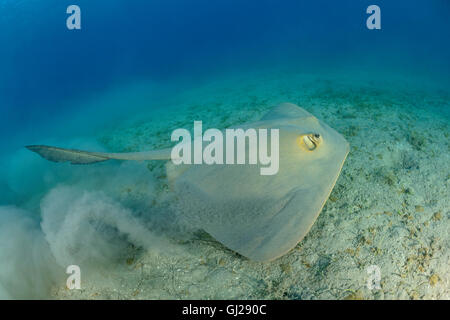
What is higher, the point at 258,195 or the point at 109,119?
the point at 109,119

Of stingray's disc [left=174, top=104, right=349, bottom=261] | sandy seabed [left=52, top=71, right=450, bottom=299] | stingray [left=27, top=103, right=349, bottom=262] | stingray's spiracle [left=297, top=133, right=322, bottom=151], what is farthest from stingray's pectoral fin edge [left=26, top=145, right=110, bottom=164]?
stingray's spiracle [left=297, top=133, right=322, bottom=151]

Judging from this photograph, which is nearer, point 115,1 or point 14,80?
point 14,80

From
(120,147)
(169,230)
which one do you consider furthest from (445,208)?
(120,147)

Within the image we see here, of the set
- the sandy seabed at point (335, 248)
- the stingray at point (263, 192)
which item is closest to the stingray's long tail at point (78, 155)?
A: the stingray at point (263, 192)

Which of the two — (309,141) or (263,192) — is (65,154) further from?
(309,141)

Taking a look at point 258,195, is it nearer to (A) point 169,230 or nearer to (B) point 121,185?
(A) point 169,230

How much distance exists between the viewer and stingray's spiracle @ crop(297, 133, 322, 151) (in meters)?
2.54

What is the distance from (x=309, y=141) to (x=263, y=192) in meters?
0.81

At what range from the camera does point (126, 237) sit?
119 inches

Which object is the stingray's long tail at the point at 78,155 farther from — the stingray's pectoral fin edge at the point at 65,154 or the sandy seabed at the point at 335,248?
the sandy seabed at the point at 335,248

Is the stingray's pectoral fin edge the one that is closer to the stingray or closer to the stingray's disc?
A: the stingray

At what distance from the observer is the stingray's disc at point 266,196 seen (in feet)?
6.40

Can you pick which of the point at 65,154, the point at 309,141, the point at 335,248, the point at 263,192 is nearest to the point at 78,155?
the point at 65,154
